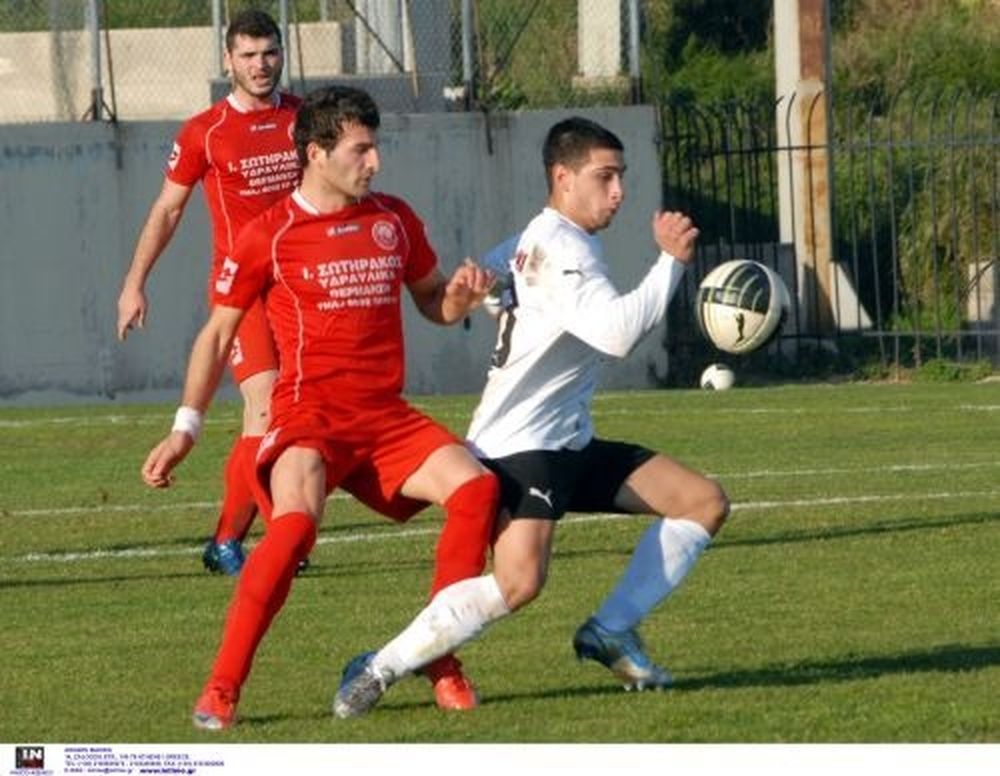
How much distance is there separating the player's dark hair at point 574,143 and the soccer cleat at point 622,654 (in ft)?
4.39

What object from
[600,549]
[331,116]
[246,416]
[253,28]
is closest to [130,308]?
[246,416]

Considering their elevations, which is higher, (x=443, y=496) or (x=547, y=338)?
(x=547, y=338)

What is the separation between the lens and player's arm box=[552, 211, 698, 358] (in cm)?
775

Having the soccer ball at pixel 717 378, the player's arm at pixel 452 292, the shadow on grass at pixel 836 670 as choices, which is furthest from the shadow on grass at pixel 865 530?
the soccer ball at pixel 717 378

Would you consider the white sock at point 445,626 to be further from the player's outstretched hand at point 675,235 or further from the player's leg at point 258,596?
the player's outstretched hand at point 675,235

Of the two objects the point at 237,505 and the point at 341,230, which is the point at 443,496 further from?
the point at 237,505

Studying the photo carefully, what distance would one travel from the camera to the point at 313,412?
26.5 feet

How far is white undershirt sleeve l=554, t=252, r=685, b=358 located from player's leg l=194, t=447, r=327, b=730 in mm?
890

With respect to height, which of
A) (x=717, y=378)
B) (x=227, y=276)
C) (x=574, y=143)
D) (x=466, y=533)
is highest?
(x=574, y=143)

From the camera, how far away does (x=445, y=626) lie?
7.82 m

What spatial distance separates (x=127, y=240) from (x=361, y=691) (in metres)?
15.4

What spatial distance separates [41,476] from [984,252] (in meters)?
14.2

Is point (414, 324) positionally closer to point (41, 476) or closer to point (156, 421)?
point (156, 421)
